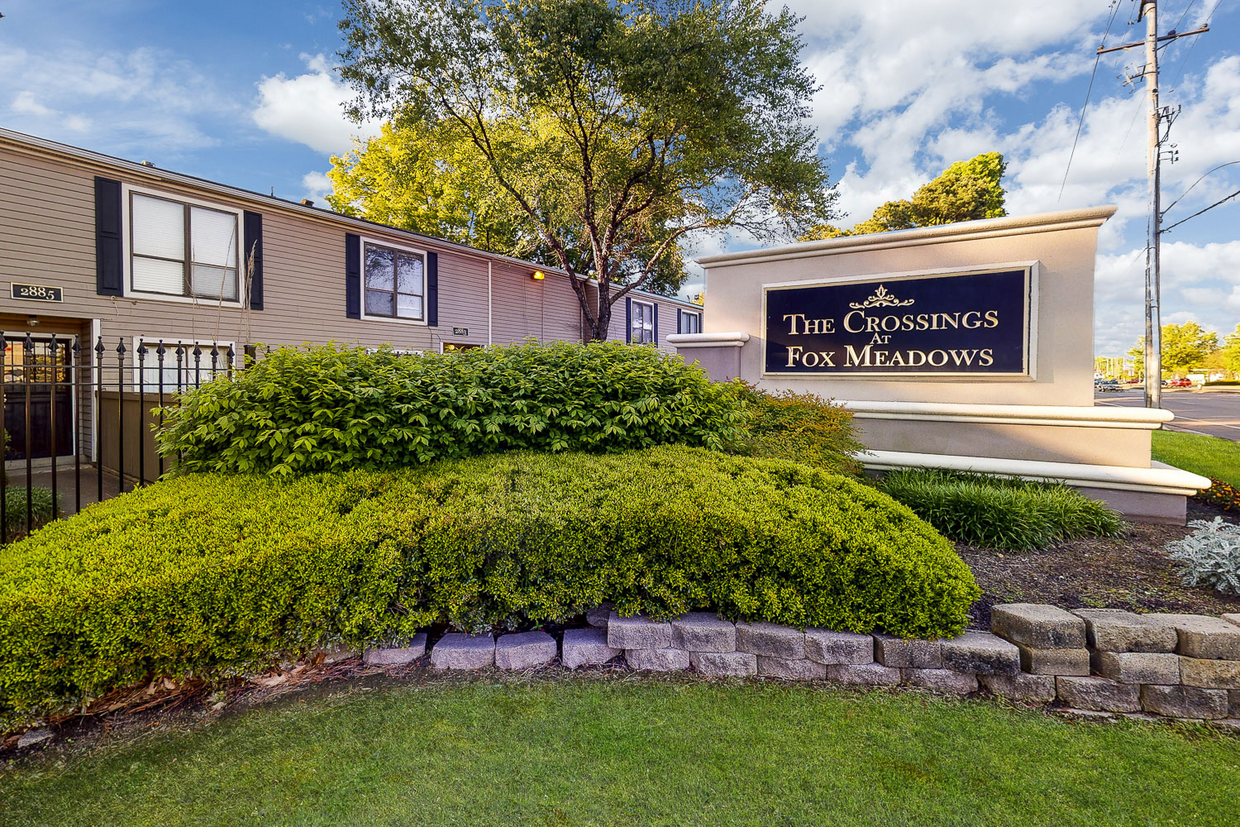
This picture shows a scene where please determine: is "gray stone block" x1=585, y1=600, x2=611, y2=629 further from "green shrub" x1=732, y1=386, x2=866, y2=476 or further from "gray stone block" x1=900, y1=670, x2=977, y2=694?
"green shrub" x1=732, y1=386, x2=866, y2=476

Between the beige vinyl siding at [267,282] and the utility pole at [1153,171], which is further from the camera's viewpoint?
the utility pole at [1153,171]

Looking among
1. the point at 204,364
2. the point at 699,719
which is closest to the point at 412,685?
the point at 699,719

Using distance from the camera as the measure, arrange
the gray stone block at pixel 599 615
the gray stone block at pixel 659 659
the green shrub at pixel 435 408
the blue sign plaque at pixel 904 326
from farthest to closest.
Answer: the blue sign plaque at pixel 904 326
the green shrub at pixel 435 408
the gray stone block at pixel 599 615
the gray stone block at pixel 659 659

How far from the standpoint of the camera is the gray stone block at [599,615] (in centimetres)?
286

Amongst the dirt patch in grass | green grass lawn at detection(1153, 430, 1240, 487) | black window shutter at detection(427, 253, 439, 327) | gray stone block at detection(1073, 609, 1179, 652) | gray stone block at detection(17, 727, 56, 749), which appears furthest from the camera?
black window shutter at detection(427, 253, 439, 327)

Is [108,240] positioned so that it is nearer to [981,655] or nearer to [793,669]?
[793,669]

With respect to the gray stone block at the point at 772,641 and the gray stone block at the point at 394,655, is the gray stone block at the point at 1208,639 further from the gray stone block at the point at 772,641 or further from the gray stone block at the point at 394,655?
the gray stone block at the point at 394,655

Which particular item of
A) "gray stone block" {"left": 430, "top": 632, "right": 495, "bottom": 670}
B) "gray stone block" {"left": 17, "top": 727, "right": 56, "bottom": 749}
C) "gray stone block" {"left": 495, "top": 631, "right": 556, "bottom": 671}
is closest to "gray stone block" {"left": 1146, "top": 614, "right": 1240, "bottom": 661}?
"gray stone block" {"left": 495, "top": 631, "right": 556, "bottom": 671}

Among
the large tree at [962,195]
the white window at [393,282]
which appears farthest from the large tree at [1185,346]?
the white window at [393,282]

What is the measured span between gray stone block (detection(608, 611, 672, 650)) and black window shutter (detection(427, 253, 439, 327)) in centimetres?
1264

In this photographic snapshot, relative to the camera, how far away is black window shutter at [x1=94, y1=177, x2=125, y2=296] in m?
8.56

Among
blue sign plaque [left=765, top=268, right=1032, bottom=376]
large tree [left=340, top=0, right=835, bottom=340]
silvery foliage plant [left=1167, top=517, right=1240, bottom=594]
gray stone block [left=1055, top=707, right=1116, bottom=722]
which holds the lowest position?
gray stone block [left=1055, top=707, right=1116, bottom=722]

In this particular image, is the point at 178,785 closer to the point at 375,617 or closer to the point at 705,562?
the point at 375,617

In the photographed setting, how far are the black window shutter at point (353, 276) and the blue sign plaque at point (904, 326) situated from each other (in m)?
9.98
